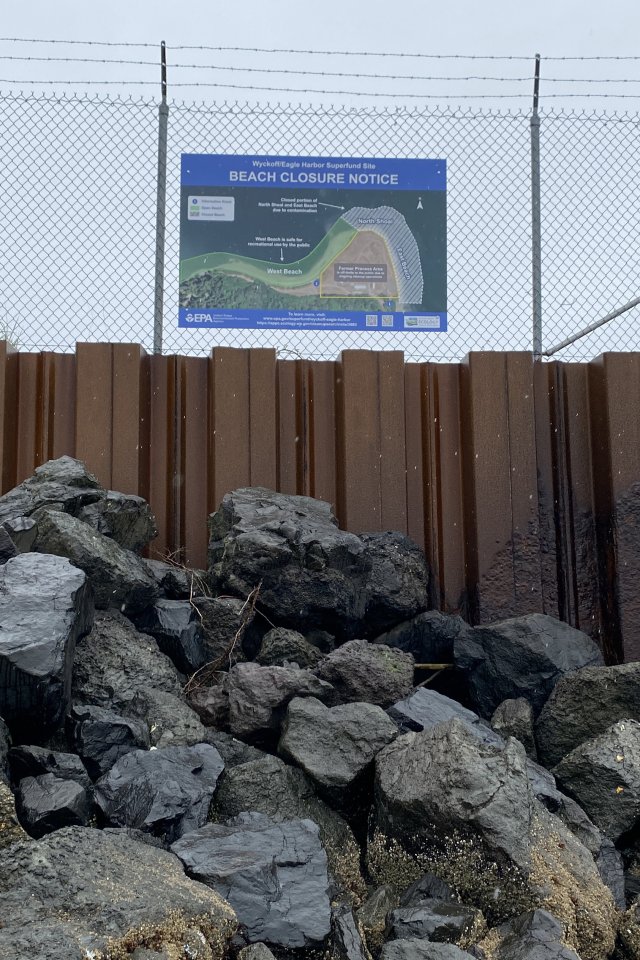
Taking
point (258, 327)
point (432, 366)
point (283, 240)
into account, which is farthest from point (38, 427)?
point (432, 366)

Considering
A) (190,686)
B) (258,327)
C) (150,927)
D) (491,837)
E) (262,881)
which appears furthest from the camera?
(258,327)

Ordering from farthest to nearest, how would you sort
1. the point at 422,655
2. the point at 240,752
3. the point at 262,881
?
the point at 422,655 < the point at 240,752 < the point at 262,881

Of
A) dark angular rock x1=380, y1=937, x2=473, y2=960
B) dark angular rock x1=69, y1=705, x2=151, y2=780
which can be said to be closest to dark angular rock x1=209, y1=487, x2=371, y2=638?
dark angular rock x1=69, y1=705, x2=151, y2=780

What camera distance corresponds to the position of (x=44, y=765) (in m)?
3.77

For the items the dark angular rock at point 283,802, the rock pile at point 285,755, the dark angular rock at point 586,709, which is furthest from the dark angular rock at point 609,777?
the dark angular rock at point 283,802

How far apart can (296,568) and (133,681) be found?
3.91 ft

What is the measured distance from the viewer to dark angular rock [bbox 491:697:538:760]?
5023 millimetres

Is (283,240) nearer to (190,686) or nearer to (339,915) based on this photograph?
(190,686)

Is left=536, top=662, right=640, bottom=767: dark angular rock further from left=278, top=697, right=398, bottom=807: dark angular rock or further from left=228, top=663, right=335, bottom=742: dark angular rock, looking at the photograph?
left=228, top=663, right=335, bottom=742: dark angular rock

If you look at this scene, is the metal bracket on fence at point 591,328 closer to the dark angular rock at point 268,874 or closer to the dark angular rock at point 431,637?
the dark angular rock at point 431,637

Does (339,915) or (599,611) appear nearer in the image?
(339,915)

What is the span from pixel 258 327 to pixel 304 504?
122 centimetres

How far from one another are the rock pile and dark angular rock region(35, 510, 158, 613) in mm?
13

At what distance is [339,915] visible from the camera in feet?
11.1
